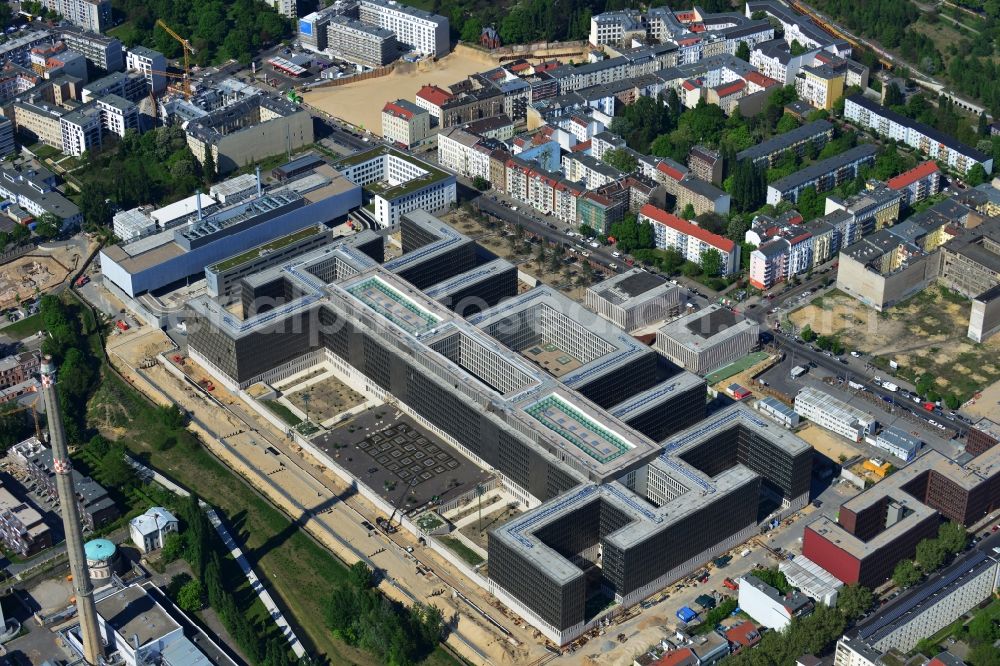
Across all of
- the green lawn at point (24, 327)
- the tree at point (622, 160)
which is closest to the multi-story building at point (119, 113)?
the green lawn at point (24, 327)

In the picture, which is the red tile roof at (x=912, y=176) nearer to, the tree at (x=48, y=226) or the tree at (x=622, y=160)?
the tree at (x=622, y=160)

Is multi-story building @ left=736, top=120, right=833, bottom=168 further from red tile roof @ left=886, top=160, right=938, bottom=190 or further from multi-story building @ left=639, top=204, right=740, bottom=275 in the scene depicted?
multi-story building @ left=639, top=204, right=740, bottom=275

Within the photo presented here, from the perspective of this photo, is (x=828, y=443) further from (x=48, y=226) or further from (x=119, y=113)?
(x=119, y=113)

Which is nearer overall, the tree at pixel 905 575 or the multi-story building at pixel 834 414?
the tree at pixel 905 575

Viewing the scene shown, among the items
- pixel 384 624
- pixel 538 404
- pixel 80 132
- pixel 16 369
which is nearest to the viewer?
pixel 384 624

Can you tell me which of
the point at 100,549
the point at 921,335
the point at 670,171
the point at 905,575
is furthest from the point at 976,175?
the point at 100,549

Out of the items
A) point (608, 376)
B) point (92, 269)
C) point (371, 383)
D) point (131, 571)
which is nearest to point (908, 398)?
point (608, 376)

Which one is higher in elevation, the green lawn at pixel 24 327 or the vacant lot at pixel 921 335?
the vacant lot at pixel 921 335
